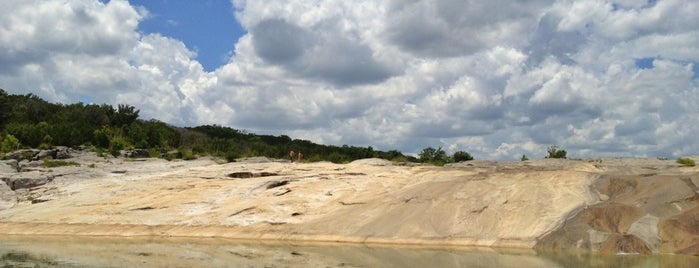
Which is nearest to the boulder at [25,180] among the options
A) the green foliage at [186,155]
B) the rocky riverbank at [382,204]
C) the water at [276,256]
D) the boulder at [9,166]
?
the rocky riverbank at [382,204]

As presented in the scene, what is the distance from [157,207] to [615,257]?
22.7 meters

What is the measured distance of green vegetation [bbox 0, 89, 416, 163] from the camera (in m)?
58.0

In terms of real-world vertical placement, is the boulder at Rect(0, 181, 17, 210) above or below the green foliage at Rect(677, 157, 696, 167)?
below

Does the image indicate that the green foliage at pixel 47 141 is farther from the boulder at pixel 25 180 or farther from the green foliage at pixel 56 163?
the boulder at pixel 25 180

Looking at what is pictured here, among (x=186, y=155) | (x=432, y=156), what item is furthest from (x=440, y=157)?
(x=186, y=155)

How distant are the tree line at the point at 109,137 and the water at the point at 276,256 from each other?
27500 mm

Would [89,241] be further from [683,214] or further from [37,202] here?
[683,214]

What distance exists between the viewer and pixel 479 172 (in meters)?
34.6

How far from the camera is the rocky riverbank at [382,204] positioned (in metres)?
26.1

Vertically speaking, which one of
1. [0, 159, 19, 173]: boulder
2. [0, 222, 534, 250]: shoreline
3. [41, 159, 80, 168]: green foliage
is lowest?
[0, 222, 534, 250]: shoreline

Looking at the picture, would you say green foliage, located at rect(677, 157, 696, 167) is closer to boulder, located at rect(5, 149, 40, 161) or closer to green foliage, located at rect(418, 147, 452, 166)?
green foliage, located at rect(418, 147, 452, 166)

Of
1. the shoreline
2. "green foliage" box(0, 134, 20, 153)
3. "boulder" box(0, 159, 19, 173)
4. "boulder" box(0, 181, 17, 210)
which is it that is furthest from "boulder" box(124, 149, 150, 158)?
the shoreline

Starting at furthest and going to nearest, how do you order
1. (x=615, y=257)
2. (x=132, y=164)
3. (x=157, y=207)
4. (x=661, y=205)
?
(x=132, y=164), (x=157, y=207), (x=661, y=205), (x=615, y=257)

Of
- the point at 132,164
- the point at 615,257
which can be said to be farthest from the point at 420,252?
the point at 132,164
